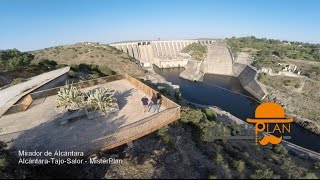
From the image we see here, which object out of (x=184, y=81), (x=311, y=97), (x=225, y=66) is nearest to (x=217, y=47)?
(x=225, y=66)

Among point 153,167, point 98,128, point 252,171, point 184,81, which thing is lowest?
point 184,81

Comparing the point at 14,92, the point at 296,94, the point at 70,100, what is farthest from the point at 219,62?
the point at 70,100

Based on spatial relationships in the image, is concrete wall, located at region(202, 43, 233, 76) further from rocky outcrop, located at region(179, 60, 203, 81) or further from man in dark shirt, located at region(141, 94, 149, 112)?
man in dark shirt, located at region(141, 94, 149, 112)

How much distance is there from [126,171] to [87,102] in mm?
6918

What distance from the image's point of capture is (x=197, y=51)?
124 meters

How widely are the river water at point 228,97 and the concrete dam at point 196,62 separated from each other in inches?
108

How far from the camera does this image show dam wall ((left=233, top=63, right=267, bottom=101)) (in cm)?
7056

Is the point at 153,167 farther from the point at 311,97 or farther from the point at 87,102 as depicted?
the point at 311,97

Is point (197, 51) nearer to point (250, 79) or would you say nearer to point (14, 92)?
point (250, 79)

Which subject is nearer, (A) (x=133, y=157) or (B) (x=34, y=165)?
(B) (x=34, y=165)

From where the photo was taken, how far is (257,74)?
79688mm

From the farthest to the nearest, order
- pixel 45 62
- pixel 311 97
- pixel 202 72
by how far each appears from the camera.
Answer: pixel 202 72 < pixel 311 97 < pixel 45 62

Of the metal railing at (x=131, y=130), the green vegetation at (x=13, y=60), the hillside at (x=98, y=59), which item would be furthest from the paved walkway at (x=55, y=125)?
the hillside at (x=98, y=59)

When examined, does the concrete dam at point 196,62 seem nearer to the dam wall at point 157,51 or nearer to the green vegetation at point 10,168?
the dam wall at point 157,51
